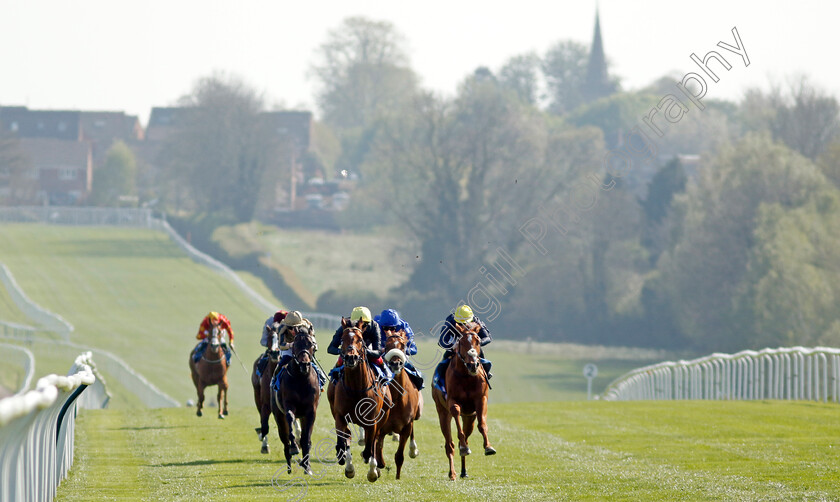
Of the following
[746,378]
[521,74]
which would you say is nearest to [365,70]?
[521,74]

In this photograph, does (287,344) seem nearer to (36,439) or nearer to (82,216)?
(36,439)

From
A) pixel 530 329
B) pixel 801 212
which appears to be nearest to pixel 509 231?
pixel 530 329

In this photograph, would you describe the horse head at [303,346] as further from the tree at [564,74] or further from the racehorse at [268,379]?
the tree at [564,74]

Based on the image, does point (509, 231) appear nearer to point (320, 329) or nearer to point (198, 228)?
point (320, 329)

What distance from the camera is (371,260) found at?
7631 cm

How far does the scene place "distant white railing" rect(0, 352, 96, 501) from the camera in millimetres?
7297

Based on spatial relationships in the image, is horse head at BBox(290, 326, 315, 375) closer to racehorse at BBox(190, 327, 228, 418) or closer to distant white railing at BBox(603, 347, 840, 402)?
racehorse at BBox(190, 327, 228, 418)

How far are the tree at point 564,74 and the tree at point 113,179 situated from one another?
60.1 metres

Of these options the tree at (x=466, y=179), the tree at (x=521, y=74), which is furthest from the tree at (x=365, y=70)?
the tree at (x=466, y=179)

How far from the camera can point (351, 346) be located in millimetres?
11383

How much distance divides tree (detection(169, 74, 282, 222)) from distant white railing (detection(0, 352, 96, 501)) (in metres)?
71.1

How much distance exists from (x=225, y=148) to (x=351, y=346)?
242 feet

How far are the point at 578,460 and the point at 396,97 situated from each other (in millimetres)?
104180

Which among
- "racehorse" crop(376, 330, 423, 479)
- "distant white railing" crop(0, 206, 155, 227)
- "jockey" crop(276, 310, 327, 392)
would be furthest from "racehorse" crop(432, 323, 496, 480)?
"distant white railing" crop(0, 206, 155, 227)
